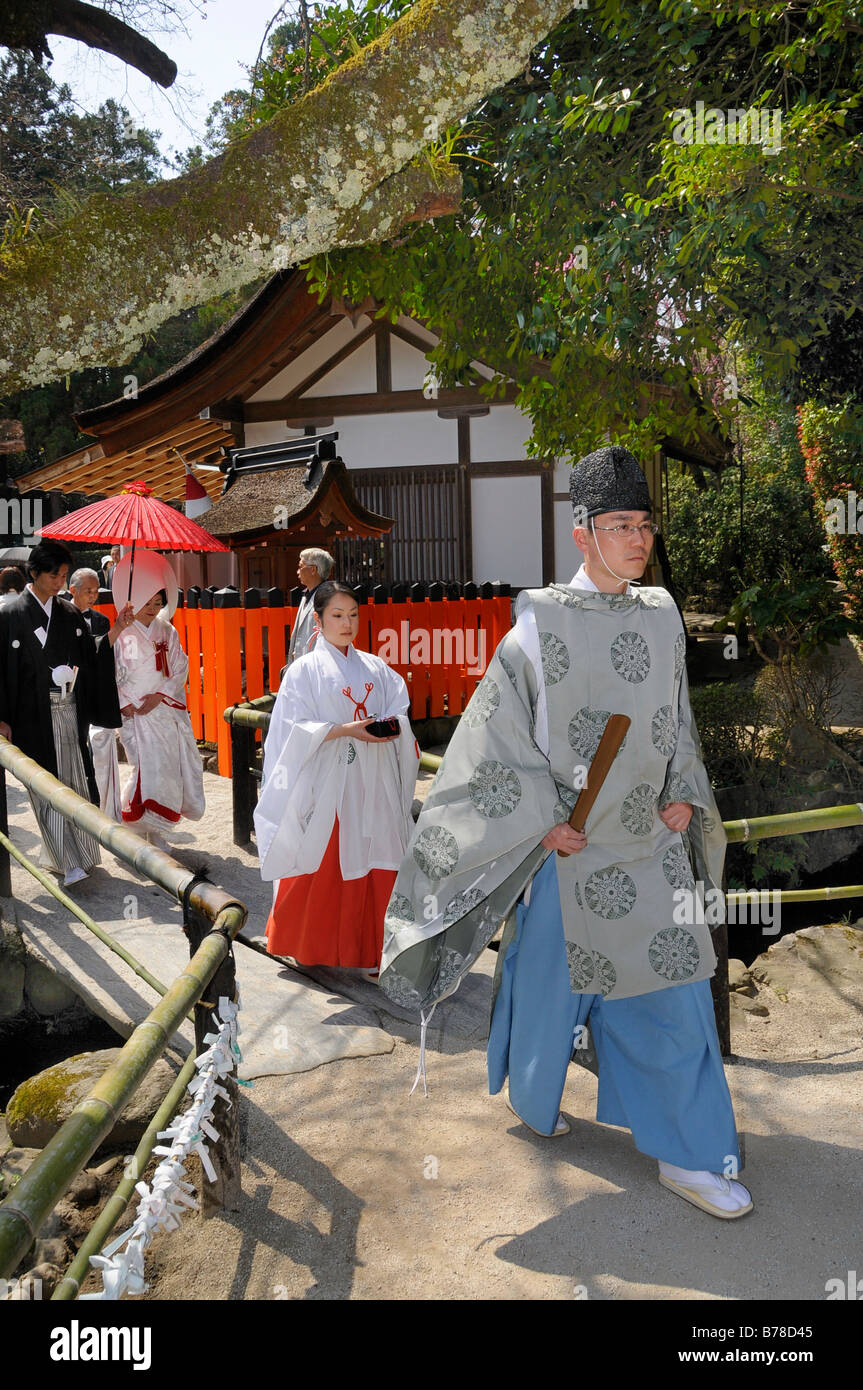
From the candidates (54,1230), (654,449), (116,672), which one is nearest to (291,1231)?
(54,1230)

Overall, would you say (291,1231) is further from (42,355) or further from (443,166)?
(443,166)

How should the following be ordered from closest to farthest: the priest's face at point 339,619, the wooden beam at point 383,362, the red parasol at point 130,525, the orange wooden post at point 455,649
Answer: the priest's face at point 339,619
the red parasol at point 130,525
the orange wooden post at point 455,649
the wooden beam at point 383,362

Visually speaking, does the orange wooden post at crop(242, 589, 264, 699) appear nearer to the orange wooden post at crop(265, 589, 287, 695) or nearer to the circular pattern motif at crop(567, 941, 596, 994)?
the orange wooden post at crop(265, 589, 287, 695)

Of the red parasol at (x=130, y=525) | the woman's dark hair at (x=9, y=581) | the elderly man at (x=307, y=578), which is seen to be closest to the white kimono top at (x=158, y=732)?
the red parasol at (x=130, y=525)

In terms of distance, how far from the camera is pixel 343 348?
12.0 meters

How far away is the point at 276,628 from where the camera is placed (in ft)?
28.3

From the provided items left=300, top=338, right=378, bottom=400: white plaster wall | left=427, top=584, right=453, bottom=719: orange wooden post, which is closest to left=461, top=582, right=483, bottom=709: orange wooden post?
left=427, top=584, right=453, bottom=719: orange wooden post

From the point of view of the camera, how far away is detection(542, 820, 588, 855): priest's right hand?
9.26ft

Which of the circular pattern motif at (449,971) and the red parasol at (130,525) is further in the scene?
the red parasol at (130,525)

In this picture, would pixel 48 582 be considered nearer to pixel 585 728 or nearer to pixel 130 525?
pixel 130 525

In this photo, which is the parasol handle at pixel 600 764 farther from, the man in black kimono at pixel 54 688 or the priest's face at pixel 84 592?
the priest's face at pixel 84 592

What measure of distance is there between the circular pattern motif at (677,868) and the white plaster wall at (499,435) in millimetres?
9073

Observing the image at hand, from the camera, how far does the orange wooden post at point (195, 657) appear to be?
911cm

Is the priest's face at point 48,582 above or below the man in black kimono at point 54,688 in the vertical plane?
above
